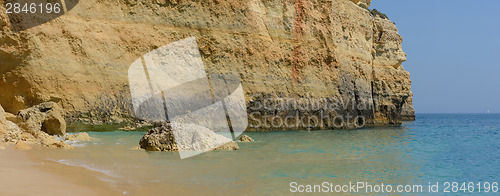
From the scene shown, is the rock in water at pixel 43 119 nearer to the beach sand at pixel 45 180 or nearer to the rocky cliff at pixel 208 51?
the beach sand at pixel 45 180

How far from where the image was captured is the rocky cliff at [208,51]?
1593 cm

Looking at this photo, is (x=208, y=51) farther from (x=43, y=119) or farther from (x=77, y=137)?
(x=43, y=119)

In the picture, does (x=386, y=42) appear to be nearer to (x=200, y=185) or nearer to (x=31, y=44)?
(x=31, y=44)

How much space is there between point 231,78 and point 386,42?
55.6 feet

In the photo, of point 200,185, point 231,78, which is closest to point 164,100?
point 231,78

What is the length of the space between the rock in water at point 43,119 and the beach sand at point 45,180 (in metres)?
4.47

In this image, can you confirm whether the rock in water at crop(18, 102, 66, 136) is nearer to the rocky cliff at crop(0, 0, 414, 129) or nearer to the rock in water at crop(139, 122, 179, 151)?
the rock in water at crop(139, 122, 179, 151)

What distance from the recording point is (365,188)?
5.63 meters

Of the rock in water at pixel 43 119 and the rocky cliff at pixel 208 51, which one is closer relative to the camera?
the rock in water at pixel 43 119

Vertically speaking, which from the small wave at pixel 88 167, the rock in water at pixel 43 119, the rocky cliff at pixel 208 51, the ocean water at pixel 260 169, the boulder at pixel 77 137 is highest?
the rocky cliff at pixel 208 51

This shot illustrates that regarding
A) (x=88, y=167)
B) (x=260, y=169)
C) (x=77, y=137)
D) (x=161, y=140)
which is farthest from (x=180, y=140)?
(x=77, y=137)

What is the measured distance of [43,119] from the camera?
1088 centimetres

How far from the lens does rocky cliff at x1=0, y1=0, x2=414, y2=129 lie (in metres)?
15.9

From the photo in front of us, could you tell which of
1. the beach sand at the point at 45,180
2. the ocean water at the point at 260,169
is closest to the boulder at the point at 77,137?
the ocean water at the point at 260,169
